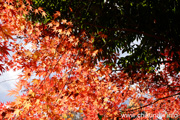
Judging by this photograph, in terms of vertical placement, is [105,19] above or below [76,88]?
above

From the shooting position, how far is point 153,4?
517 centimetres

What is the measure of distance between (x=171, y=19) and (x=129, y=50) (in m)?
2.49

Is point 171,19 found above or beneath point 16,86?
above

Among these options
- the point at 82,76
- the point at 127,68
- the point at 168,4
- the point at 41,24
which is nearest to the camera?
Result: the point at 168,4

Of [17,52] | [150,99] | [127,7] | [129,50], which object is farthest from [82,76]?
[150,99]

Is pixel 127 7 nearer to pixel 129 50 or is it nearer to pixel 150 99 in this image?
pixel 129 50

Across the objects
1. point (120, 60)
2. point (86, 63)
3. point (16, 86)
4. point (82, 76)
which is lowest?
point (16, 86)

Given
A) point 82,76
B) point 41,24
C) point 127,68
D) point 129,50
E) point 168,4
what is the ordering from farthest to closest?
point 41,24 → point 129,50 → point 127,68 → point 82,76 → point 168,4

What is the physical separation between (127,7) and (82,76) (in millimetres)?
3586

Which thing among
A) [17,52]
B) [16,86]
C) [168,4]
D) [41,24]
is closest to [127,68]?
[168,4]

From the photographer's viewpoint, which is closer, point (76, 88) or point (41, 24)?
point (76, 88)

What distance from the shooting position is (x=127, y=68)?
6535 millimetres

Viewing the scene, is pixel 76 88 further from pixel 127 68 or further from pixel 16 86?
pixel 127 68

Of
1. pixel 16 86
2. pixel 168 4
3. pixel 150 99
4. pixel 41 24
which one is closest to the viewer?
pixel 16 86
